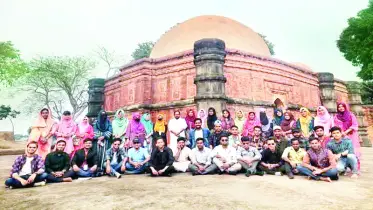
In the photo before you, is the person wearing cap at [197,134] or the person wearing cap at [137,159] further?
the person wearing cap at [197,134]

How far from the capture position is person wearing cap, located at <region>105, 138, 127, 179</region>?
5.18 meters

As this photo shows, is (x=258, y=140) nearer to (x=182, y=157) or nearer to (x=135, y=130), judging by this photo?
(x=182, y=157)

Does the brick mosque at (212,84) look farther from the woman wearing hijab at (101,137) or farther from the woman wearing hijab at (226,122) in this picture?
the woman wearing hijab at (101,137)

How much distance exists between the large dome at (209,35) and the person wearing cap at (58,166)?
9277 mm

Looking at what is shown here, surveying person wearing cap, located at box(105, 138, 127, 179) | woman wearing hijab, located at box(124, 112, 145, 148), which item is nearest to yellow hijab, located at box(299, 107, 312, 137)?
woman wearing hijab, located at box(124, 112, 145, 148)

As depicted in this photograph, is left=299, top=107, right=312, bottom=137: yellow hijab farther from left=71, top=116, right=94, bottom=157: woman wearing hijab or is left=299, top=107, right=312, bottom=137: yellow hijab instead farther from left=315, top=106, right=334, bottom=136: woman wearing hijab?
left=71, top=116, right=94, bottom=157: woman wearing hijab

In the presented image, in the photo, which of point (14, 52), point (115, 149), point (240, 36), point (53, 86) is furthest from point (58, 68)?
point (115, 149)

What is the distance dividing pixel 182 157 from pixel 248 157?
132 cm

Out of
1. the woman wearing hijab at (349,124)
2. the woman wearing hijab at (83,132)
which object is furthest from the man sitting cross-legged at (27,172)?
the woman wearing hijab at (349,124)

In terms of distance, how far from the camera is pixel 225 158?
16.8 feet

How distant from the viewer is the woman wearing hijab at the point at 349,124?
5.15 m

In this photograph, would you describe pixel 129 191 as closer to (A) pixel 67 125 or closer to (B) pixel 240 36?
(A) pixel 67 125

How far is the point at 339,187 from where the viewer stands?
12.0 feet

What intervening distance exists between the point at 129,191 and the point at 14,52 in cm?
2071
